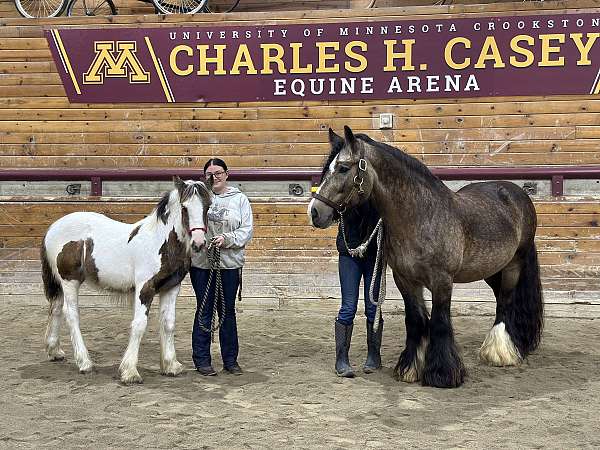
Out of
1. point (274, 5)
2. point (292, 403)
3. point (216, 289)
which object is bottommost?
point (292, 403)

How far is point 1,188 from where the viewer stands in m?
9.52

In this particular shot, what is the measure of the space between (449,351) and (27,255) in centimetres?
632

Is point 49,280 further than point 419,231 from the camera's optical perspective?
Yes

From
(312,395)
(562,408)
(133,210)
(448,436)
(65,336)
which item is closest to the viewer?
(448,436)

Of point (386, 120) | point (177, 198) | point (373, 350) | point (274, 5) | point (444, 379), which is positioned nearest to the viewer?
point (444, 379)

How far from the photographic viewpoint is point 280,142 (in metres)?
9.21

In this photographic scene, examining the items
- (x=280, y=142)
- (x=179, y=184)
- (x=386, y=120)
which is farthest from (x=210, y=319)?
(x=386, y=120)

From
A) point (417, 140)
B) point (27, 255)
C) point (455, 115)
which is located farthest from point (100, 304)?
point (455, 115)

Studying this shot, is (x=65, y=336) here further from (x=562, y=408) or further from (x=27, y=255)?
(x=562, y=408)

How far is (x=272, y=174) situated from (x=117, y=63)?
2.63m

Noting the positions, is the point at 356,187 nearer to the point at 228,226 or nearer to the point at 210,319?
the point at 228,226

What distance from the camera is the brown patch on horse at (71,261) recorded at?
20.0 feet

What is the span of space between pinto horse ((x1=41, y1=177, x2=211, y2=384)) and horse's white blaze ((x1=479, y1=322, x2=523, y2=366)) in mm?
2808

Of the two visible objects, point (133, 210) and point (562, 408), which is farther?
point (133, 210)
